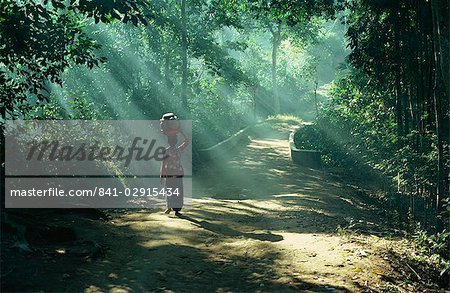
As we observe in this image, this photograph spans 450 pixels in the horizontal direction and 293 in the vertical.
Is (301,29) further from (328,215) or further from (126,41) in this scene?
(328,215)

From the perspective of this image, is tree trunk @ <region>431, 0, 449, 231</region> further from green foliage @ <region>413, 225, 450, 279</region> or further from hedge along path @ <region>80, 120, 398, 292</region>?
hedge along path @ <region>80, 120, 398, 292</region>

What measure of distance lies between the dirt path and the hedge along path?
13mm

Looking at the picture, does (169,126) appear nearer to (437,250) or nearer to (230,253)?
(230,253)

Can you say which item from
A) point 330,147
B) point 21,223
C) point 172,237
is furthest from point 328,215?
point 330,147

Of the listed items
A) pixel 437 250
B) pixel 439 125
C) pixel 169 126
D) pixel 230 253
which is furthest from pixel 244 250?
pixel 439 125

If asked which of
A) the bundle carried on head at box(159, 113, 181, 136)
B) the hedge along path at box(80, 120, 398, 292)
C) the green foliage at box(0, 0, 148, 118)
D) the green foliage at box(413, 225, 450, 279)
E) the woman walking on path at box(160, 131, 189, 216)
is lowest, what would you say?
the green foliage at box(413, 225, 450, 279)

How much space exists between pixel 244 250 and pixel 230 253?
0.23m

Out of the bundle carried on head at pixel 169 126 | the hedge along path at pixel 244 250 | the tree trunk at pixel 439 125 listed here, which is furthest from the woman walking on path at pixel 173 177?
the tree trunk at pixel 439 125

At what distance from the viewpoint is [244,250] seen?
21.6 feet

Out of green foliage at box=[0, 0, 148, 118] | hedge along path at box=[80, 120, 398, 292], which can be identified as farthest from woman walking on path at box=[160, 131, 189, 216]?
green foliage at box=[0, 0, 148, 118]

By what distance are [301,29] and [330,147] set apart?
21.6m

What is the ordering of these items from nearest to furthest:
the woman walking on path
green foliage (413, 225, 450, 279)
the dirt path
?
the dirt path → green foliage (413, 225, 450, 279) → the woman walking on path

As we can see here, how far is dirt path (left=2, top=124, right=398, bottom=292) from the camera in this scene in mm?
5102

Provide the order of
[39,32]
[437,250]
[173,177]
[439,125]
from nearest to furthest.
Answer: [437,250], [439,125], [39,32], [173,177]
